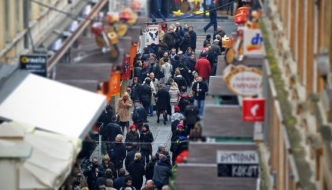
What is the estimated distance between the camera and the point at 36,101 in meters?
25.1

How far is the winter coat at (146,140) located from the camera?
132 ft

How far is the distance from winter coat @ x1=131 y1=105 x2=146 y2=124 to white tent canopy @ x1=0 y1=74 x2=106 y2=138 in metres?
18.7

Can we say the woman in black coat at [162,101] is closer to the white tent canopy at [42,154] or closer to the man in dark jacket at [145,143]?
the man in dark jacket at [145,143]

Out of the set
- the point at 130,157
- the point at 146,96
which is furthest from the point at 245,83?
the point at 146,96

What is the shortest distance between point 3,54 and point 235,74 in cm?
403

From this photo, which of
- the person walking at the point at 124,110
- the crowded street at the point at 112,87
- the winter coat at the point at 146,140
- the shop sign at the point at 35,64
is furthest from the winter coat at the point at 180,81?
the shop sign at the point at 35,64

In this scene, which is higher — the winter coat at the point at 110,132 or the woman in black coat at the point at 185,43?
the woman in black coat at the point at 185,43

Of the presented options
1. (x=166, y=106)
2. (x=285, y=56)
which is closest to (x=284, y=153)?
(x=285, y=56)

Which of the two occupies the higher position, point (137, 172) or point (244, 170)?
point (244, 170)

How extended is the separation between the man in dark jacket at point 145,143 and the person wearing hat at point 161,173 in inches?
53.5

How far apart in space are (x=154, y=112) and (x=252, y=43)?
23096 mm

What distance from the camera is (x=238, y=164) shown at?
24.9 m

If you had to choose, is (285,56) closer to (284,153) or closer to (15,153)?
(284,153)

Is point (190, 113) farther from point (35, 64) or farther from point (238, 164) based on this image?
point (238, 164)
